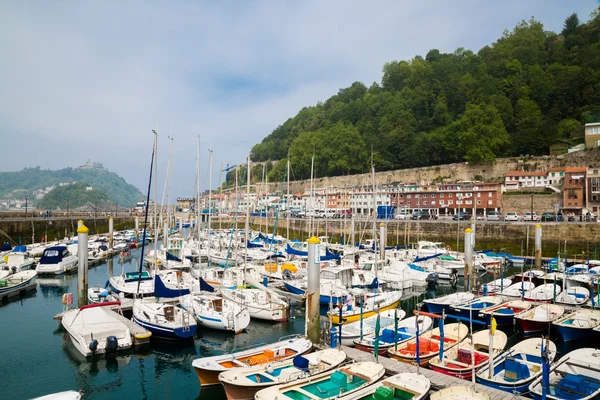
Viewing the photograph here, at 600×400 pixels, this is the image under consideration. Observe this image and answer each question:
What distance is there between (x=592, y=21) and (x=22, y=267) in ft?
389

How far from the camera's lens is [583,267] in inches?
1156

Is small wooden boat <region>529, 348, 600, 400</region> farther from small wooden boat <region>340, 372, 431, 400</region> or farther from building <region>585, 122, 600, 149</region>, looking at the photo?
building <region>585, 122, 600, 149</region>

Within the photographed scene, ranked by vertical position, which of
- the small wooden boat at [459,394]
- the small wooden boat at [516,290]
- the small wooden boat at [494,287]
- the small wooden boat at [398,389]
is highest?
the small wooden boat at [459,394]

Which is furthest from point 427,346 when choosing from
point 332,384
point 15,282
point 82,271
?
point 15,282

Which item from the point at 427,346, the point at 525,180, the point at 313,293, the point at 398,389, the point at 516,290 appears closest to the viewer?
the point at 398,389

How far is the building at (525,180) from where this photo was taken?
61494 millimetres

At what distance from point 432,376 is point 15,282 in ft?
90.9

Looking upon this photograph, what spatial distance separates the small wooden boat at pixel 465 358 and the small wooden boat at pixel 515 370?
331mm

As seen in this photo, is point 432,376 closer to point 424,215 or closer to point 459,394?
point 459,394

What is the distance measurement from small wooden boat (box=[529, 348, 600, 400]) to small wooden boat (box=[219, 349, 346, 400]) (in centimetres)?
574

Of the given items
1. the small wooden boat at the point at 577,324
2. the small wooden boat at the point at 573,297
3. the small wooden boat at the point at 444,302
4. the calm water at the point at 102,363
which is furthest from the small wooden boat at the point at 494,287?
the small wooden boat at the point at 577,324

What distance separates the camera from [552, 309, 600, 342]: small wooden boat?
643 inches

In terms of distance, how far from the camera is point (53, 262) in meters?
33.0

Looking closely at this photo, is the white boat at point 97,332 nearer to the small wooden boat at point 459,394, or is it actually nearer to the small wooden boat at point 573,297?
the small wooden boat at point 459,394
